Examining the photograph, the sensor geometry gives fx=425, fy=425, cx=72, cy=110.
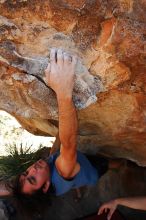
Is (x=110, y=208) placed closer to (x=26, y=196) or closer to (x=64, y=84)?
(x=26, y=196)

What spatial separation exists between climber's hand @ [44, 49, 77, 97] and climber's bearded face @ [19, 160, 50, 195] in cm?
102

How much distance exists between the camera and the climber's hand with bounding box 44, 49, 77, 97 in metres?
2.57

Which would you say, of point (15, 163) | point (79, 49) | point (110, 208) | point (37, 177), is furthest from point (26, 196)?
point (15, 163)

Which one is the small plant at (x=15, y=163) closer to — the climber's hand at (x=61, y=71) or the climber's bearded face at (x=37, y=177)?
the climber's bearded face at (x=37, y=177)

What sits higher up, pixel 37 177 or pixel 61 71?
pixel 61 71

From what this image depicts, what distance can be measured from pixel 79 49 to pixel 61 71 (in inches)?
7.3

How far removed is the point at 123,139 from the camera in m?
3.61

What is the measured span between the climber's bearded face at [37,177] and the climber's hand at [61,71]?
1.02 meters

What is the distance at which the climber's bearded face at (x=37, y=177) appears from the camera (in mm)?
3445

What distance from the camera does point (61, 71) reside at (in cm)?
257

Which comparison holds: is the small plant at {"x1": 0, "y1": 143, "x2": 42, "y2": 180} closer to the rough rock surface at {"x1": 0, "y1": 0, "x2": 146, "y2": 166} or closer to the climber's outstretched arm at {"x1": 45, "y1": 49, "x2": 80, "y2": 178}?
the rough rock surface at {"x1": 0, "y1": 0, "x2": 146, "y2": 166}

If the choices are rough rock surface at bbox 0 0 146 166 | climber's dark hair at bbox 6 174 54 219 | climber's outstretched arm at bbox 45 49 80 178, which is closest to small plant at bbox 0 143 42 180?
climber's dark hair at bbox 6 174 54 219

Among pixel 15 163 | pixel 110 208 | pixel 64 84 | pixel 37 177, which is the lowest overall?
pixel 110 208

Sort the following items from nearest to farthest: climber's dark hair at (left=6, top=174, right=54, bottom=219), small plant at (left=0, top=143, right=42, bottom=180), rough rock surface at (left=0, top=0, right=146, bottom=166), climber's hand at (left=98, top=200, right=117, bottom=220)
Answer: rough rock surface at (left=0, top=0, right=146, bottom=166) → climber's dark hair at (left=6, top=174, right=54, bottom=219) → climber's hand at (left=98, top=200, right=117, bottom=220) → small plant at (left=0, top=143, right=42, bottom=180)
